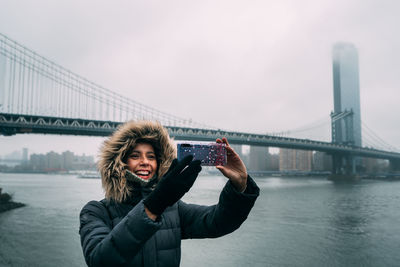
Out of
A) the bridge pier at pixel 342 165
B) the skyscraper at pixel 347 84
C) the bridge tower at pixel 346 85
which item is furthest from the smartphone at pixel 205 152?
the skyscraper at pixel 347 84

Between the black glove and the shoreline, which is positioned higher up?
the black glove

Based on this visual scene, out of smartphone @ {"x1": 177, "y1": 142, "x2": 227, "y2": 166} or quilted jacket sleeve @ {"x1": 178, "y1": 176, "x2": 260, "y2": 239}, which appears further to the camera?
quilted jacket sleeve @ {"x1": 178, "y1": 176, "x2": 260, "y2": 239}

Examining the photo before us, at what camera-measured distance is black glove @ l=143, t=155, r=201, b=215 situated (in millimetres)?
1027

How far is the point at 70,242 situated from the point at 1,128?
68.8ft

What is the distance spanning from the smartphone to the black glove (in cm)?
8

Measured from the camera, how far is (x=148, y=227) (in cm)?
104

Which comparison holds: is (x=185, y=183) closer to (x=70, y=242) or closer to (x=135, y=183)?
(x=135, y=183)

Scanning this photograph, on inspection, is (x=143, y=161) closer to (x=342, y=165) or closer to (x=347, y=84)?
(x=342, y=165)

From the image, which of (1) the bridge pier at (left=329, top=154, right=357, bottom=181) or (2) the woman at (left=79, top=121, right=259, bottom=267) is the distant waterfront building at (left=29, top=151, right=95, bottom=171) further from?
(2) the woman at (left=79, top=121, right=259, bottom=267)

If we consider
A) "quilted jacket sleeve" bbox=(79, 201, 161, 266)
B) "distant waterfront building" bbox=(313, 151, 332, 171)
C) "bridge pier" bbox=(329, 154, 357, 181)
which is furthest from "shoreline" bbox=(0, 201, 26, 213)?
"distant waterfront building" bbox=(313, 151, 332, 171)

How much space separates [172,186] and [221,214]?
513 mm

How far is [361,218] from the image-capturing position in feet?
45.6

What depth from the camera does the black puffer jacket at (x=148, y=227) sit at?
1.06 metres

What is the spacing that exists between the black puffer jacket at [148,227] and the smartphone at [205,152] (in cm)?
20
